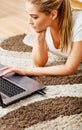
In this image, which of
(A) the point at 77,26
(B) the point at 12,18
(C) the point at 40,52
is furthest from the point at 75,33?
(B) the point at 12,18

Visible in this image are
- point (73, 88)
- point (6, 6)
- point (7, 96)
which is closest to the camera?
point (7, 96)

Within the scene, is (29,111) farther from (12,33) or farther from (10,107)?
(12,33)

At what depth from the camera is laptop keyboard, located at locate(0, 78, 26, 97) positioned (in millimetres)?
1380

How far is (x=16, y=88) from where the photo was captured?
1.42 metres

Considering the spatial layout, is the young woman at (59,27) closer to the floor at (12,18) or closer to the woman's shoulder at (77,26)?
the woman's shoulder at (77,26)

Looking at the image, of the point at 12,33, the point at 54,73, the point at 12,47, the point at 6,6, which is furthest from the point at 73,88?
the point at 6,6

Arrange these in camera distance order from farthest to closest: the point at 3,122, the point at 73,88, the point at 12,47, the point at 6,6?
1. the point at 6,6
2. the point at 12,47
3. the point at 73,88
4. the point at 3,122

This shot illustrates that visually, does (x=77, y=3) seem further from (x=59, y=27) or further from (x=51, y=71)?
(x=51, y=71)

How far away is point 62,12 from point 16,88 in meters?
0.43

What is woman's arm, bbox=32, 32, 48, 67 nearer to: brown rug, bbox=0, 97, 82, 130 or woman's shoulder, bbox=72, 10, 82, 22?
woman's shoulder, bbox=72, 10, 82, 22

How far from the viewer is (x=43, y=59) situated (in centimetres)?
173

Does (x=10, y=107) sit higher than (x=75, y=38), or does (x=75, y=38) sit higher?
(x=75, y=38)

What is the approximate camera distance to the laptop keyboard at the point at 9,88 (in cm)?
138

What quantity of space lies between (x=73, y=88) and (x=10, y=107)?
12.8 inches
